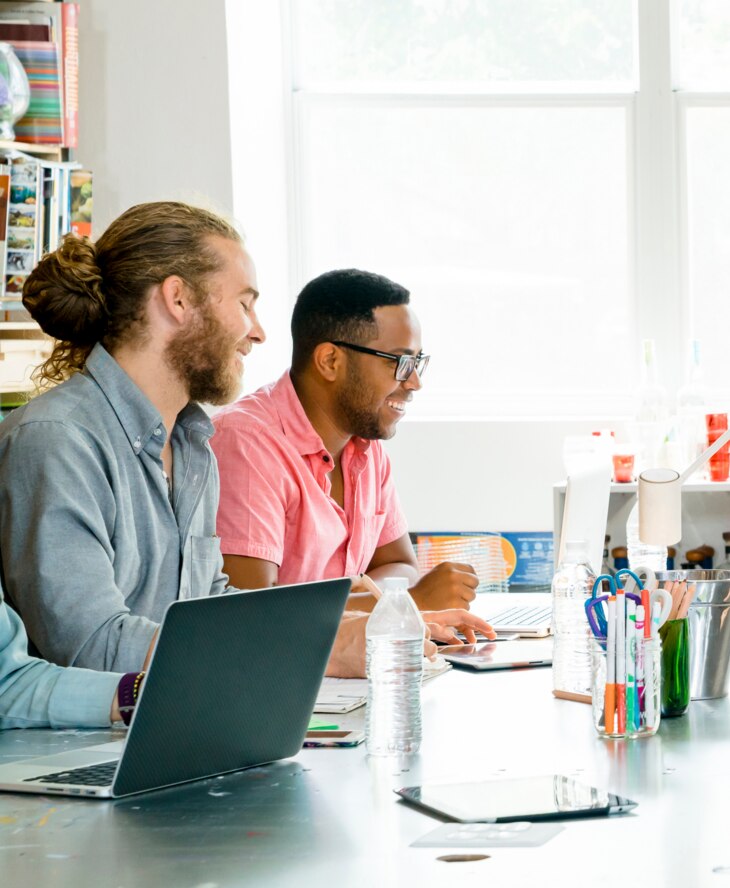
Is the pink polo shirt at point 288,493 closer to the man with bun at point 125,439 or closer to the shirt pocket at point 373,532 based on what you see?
the shirt pocket at point 373,532

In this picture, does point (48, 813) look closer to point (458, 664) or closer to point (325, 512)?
point (458, 664)

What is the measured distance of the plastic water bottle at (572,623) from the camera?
5.15 ft

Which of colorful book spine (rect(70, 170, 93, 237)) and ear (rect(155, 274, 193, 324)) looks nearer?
ear (rect(155, 274, 193, 324))

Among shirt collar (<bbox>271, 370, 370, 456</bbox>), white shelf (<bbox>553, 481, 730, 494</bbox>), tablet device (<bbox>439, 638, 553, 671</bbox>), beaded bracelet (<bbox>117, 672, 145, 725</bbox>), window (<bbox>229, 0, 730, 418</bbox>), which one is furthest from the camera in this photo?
window (<bbox>229, 0, 730, 418</bbox>)

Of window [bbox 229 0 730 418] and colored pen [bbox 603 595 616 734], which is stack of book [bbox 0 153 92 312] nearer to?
window [bbox 229 0 730 418]

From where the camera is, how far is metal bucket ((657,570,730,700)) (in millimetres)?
1485

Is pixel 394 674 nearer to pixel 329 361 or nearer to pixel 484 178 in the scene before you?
pixel 329 361

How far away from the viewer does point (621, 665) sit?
4.35ft

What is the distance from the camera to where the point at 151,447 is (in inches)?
72.6

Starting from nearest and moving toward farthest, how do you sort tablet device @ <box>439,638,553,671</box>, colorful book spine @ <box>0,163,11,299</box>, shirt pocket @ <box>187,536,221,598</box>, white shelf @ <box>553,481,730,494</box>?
1. tablet device @ <box>439,638,553,671</box>
2. shirt pocket @ <box>187,536,221,598</box>
3. colorful book spine @ <box>0,163,11,299</box>
4. white shelf @ <box>553,481,730,494</box>

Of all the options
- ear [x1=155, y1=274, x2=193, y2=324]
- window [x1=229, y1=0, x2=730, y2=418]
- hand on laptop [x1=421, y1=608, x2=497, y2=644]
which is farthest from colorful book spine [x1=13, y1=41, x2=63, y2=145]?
hand on laptop [x1=421, y1=608, x2=497, y2=644]

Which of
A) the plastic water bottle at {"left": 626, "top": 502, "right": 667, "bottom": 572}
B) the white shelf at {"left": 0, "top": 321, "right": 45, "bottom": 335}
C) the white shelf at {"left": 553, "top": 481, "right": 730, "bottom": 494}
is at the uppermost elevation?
the white shelf at {"left": 0, "top": 321, "right": 45, "bottom": 335}

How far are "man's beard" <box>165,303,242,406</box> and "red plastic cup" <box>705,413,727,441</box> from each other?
1.94 m

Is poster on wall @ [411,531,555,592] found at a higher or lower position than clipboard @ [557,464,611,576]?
lower
